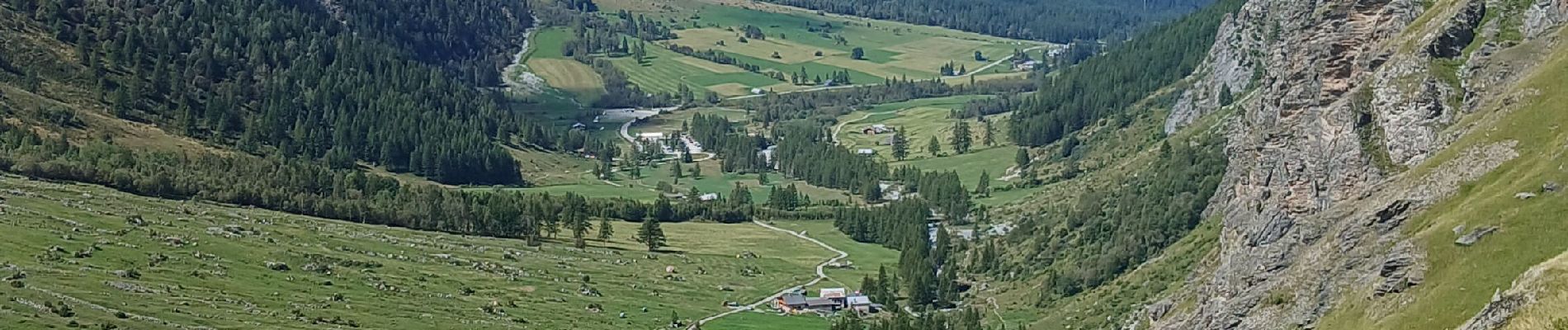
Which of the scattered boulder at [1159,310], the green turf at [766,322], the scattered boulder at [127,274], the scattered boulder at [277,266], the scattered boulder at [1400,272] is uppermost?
the scattered boulder at [1400,272]

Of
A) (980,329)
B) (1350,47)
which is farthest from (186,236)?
(1350,47)

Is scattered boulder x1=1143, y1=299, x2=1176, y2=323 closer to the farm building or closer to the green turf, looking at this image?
the green turf

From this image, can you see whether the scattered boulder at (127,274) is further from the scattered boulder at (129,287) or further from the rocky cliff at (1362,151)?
the rocky cliff at (1362,151)

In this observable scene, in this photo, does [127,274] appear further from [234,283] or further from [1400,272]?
[1400,272]

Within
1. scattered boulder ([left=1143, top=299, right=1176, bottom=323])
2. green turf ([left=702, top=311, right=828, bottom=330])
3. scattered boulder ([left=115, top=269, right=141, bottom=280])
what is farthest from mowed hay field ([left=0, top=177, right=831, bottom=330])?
scattered boulder ([left=1143, top=299, right=1176, bottom=323])

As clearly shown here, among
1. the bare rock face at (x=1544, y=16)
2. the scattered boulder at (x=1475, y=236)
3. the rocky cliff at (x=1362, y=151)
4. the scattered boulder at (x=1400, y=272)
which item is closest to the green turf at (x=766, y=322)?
the rocky cliff at (x=1362, y=151)

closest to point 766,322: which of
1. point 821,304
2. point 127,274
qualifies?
point 821,304
